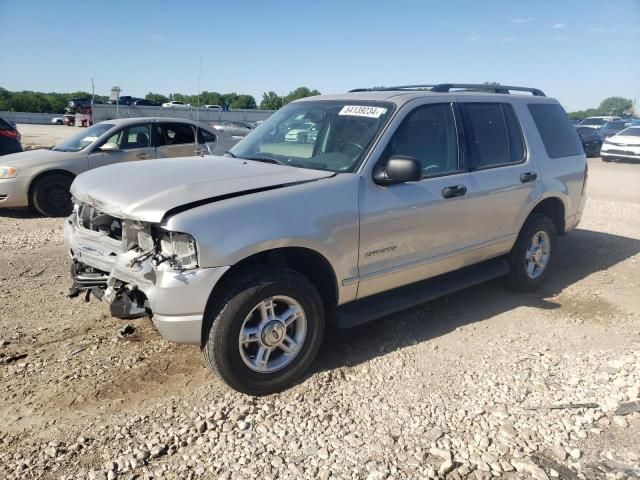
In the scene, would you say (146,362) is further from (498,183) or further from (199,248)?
(498,183)

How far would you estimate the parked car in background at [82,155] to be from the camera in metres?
8.35

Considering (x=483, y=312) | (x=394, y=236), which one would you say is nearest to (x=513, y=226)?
(x=483, y=312)

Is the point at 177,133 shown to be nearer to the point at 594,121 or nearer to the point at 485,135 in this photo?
the point at 485,135

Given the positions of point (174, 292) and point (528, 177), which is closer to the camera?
point (174, 292)

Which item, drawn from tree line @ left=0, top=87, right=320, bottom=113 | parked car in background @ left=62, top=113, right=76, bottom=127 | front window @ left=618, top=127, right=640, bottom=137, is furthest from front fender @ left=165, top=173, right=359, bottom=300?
tree line @ left=0, top=87, right=320, bottom=113

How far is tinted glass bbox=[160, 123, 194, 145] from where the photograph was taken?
9477 mm

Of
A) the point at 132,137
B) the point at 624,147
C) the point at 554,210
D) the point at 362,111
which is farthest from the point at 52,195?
the point at 624,147

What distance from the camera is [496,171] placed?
4.67 m

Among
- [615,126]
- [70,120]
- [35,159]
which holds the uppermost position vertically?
[615,126]

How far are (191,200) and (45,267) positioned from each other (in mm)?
3590

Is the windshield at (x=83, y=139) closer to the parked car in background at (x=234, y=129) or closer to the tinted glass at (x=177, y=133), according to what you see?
the tinted glass at (x=177, y=133)

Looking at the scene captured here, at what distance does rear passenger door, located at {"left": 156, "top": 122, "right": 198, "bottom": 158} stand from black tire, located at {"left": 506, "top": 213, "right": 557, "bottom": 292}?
20.2 feet

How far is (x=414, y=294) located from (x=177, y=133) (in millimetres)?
6813

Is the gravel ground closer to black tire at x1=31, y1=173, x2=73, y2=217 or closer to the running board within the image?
the running board
